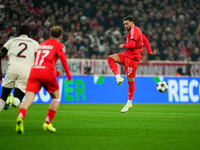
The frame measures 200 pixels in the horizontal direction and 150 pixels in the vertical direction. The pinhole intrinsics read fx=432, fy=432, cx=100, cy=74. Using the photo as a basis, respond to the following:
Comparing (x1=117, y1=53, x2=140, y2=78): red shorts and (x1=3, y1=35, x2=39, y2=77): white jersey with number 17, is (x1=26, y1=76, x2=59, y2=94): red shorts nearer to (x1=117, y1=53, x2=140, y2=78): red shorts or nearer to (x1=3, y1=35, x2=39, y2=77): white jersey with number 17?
(x1=3, y1=35, x2=39, y2=77): white jersey with number 17

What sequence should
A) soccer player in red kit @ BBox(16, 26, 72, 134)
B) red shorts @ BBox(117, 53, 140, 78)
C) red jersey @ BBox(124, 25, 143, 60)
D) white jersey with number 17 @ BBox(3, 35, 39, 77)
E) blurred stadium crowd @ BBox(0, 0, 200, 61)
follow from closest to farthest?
soccer player in red kit @ BBox(16, 26, 72, 134)
white jersey with number 17 @ BBox(3, 35, 39, 77)
red jersey @ BBox(124, 25, 143, 60)
red shorts @ BBox(117, 53, 140, 78)
blurred stadium crowd @ BBox(0, 0, 200, 61)

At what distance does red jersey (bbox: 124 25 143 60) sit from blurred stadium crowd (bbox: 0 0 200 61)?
7495 millimetres

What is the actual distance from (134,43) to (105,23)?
1186cm

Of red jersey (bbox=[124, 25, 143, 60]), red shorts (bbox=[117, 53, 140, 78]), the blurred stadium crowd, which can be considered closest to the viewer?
red jersey (bbox=[124, 25, 143, 60])

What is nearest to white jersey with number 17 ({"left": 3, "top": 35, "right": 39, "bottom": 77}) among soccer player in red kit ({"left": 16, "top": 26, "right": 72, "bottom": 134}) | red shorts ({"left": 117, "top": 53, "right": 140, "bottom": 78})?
soccer player in red kit ({"left": 16, "top": 26, "right": 72, "bottom": 134})

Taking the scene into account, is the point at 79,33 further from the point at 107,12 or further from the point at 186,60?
the point at 186,60

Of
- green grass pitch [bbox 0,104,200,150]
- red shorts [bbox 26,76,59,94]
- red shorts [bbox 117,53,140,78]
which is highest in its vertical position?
red shorts [bbox 26,76,59,94]

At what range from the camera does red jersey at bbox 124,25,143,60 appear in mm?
11788

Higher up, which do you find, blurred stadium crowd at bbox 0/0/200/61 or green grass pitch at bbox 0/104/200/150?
blurred stadium crowd at bbox 0/0/200/61

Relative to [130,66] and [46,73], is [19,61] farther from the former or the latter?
[130,66]

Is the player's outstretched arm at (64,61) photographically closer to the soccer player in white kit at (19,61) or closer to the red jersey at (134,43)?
the soccer player in white kit at (19,61)

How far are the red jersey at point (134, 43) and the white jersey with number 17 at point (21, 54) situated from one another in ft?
12.0

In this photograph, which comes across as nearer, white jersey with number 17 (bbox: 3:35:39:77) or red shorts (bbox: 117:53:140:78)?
white jersey with number 17 (bbox: 3:35:39:77)

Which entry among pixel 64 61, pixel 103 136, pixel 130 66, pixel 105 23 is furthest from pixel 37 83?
pixel 105 23
